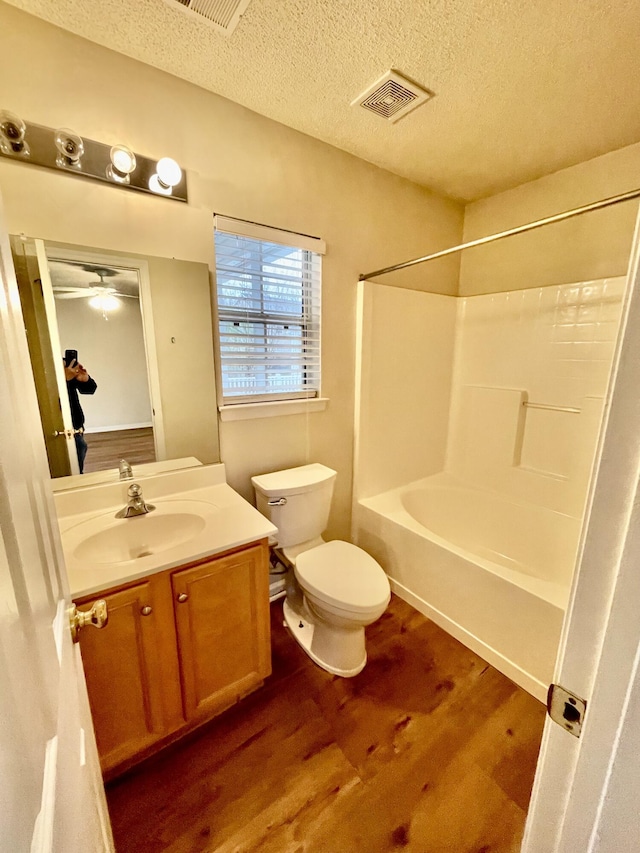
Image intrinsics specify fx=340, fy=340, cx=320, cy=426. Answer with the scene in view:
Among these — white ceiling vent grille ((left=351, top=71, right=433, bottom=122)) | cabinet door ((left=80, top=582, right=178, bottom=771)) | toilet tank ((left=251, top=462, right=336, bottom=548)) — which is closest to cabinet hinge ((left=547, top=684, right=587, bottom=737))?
cabinet door ((left=80, top=582, right=178, bottom=771))

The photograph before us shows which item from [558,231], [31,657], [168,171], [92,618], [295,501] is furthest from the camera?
[558,231]

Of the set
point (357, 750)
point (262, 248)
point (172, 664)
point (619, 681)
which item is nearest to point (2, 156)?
point (262, 248)

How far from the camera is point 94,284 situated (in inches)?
50.4

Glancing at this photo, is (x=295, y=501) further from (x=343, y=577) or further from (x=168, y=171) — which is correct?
(x=168, y=171)

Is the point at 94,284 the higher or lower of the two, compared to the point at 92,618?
higher

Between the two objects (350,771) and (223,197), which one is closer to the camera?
(350,771)

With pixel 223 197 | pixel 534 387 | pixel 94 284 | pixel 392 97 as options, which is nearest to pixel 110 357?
pixel 94 284

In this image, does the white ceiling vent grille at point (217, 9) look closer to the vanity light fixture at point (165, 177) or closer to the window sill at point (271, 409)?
the vanity light fixture at point (165, 177)

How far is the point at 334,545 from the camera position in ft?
5.80

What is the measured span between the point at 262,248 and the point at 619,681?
1.84 metres

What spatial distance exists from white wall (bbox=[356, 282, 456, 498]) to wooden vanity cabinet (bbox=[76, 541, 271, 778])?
109 centimetres

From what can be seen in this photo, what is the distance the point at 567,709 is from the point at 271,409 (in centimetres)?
151

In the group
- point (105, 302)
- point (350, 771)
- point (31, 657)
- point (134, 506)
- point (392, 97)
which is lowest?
point (350, 771)

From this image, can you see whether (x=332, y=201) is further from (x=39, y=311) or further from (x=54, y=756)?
(x=54, y=756)
